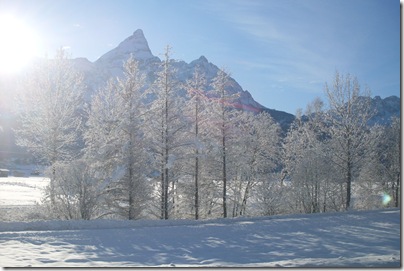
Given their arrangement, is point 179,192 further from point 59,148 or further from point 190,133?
point 59,148

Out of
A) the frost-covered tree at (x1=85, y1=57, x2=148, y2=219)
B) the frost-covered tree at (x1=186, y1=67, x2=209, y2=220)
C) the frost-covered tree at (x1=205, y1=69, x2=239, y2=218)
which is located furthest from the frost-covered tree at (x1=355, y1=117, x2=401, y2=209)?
the frost-covered tree at (x1=85, y1=57, x2=148, y2=219)

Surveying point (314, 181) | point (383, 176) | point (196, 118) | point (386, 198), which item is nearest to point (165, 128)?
point (196, 118)

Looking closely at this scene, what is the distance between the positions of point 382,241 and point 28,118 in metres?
21.3

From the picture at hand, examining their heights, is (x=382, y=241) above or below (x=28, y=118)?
below

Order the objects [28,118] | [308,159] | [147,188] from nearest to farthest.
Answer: [147,188] → [28,118] → [308,159]

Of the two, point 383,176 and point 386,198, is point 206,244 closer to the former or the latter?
point 386,198

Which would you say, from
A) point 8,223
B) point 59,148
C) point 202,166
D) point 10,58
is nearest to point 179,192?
point 202,166

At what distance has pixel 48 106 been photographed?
854 inches

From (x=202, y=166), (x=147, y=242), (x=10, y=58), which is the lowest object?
(x=147, y=242)

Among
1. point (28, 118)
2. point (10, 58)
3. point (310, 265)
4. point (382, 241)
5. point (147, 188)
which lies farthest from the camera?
point (28, 118)

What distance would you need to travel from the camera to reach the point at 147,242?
1098 cm

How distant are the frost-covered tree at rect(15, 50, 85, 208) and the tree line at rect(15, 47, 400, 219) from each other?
7cm

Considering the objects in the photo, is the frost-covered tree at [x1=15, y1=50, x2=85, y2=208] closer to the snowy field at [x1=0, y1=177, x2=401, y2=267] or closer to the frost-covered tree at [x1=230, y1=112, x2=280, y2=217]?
the snowy field at [x1=0, y1=177, x2=401, y2=267]

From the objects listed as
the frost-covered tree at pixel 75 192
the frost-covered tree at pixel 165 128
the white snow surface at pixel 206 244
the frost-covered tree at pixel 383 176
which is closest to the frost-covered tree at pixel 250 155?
the frost-covered tree at pixel 165 128
